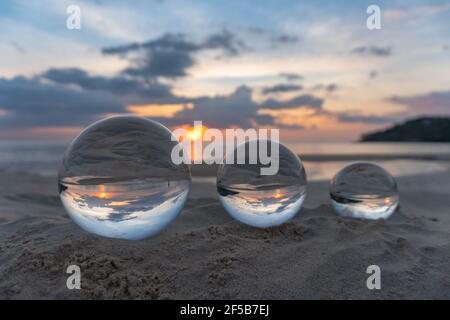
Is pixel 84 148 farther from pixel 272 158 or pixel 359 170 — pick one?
pixel 359 170

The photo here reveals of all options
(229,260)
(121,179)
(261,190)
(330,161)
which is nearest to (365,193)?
(261,190)

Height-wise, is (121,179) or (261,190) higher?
(121,179)

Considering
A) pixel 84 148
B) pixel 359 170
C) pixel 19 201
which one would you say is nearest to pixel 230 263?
pixel 84 148

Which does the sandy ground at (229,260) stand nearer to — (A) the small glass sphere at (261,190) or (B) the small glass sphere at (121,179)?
(A) the small glass sphere at (261,190)

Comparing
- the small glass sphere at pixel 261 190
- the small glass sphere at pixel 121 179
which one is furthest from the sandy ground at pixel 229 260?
the small glass sphere at pixel 121 179

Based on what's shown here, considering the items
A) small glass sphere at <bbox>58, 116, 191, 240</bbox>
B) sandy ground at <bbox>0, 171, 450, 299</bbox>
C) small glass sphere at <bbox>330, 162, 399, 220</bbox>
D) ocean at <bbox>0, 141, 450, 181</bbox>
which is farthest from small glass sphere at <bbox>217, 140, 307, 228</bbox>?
ocean at <bbox>0, 141, 450, 181</bbox>

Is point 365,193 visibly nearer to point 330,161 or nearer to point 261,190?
point 261,190
